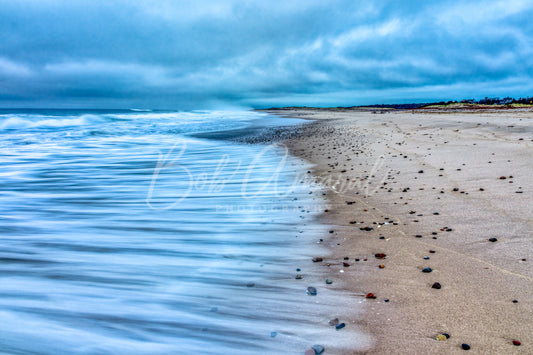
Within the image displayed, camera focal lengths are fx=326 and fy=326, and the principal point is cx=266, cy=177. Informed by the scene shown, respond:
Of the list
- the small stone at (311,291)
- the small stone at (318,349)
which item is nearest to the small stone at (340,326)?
the small stone at (318,349)

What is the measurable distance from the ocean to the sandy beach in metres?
0.34

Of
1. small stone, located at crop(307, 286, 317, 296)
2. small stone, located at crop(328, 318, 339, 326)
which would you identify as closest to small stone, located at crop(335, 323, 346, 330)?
small stone, located at crop(328, 318, 339, 326)

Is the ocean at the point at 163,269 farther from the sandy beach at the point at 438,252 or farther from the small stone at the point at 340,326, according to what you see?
the sandy beach at the point at 438,252

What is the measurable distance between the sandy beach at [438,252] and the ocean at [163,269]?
34 centimetres

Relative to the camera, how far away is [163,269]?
11.6ft

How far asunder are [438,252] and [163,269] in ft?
9.45

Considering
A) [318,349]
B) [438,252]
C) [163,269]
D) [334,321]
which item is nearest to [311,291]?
[334,321]

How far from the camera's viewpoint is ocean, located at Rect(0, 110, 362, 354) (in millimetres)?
2502

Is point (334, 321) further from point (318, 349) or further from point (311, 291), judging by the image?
point (311, 291)

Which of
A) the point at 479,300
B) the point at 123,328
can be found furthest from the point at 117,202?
the point at 479,300

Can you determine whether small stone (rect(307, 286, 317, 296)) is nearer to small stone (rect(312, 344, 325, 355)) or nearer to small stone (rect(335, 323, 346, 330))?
small stone (rect(335, 323, 346, 330))

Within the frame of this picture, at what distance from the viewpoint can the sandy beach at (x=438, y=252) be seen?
219 centimetres

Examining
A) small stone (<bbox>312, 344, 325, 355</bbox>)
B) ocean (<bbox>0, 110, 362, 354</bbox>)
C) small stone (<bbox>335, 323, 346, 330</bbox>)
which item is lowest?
ocean (<bbox>0, 110, 362, 354</bbox>)

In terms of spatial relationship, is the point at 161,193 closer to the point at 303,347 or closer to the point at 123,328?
the point at 123,328
